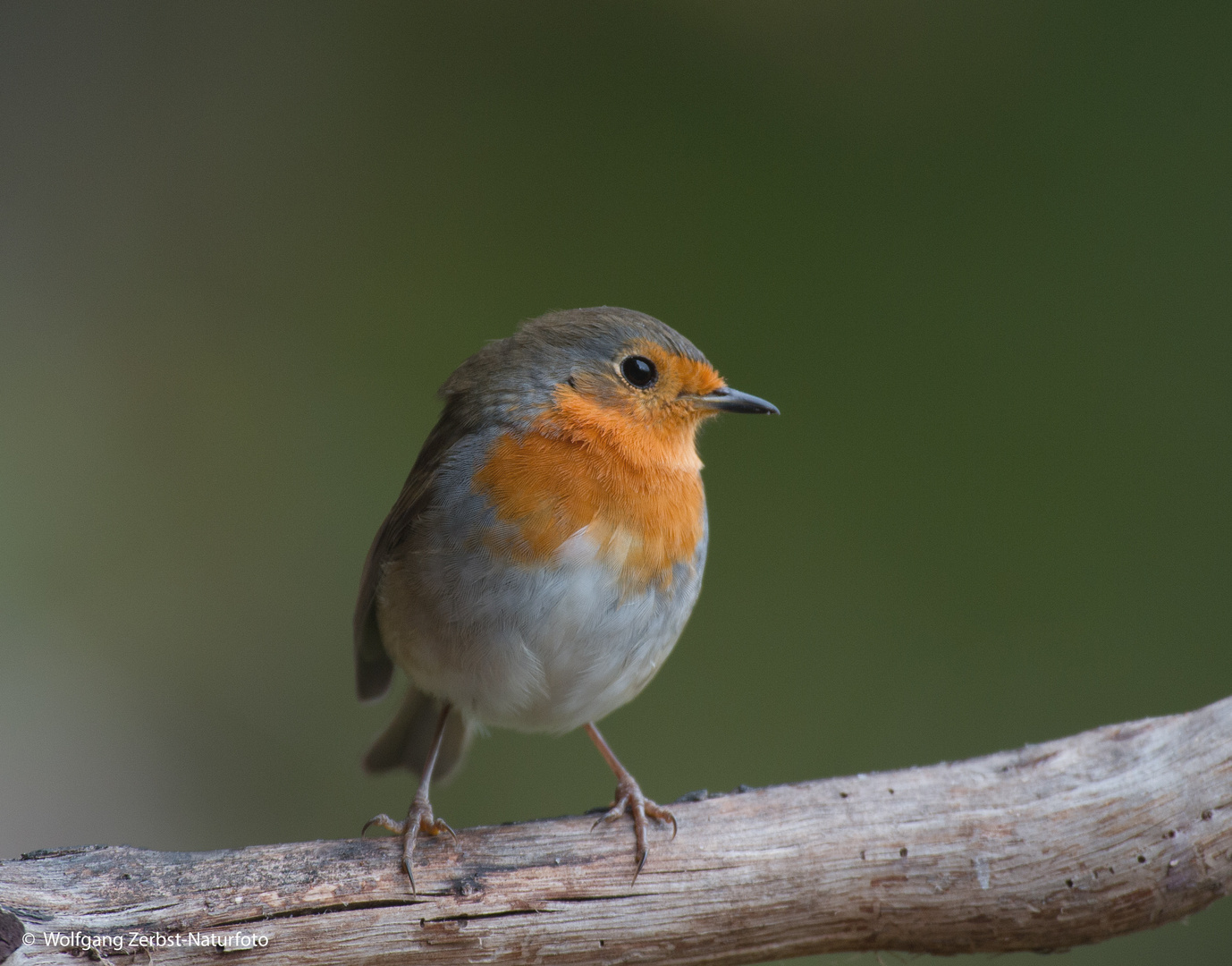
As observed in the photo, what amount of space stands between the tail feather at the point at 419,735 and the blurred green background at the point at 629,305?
48.4 inches

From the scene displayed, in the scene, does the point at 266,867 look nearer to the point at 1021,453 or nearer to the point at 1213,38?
the point at 1021,453

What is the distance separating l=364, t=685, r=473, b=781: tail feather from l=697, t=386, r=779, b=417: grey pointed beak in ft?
4.51

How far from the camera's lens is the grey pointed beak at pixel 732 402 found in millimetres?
3133

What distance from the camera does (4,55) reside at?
497 cm

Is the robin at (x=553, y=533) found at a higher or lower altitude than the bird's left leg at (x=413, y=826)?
higher

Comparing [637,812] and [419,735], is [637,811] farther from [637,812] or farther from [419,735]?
[419,735]

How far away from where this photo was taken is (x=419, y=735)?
355 centimetres

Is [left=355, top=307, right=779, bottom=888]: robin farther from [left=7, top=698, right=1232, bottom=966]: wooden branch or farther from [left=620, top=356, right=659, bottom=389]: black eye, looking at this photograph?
[left=7, top=698, right=1232, bottom=966]: wooden branch

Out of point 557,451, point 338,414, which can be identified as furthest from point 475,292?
point 557,451

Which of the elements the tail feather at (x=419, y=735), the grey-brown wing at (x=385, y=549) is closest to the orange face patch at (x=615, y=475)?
the grey-brown wing at (x=385, y=549)

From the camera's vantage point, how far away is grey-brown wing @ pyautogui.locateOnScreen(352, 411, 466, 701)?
3.06 m

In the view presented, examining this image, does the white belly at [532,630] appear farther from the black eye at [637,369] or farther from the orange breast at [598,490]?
the black eye at [637,369]

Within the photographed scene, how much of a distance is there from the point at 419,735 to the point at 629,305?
2.34 meters

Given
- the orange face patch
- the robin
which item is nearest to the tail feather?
the robin
